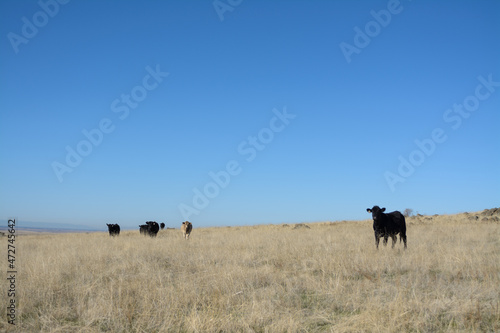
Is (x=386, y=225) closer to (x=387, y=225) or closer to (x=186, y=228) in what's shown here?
(x=387, y=225)

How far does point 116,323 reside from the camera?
16.8 feet

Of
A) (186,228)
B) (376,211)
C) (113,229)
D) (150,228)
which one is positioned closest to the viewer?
(376,211)

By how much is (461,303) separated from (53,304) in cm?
684

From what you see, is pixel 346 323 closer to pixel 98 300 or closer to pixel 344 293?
pixel 344 293

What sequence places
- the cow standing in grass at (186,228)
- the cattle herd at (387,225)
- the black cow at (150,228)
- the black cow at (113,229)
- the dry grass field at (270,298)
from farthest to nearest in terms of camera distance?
the black cow at (113,229), the black cow at (150,228), the cow standing in grass at (186,228), the cattle herd at (387,225), the dry grass field at (270,298)

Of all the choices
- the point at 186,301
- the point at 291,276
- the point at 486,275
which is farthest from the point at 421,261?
the point at 186,301

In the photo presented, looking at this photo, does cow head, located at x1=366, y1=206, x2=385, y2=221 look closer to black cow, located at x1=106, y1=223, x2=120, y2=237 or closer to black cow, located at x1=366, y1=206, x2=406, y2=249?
black cow, located at x1=366, y1=206, x2=406, y2=249

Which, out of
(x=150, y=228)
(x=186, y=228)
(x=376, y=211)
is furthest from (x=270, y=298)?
(x=150, y=228)

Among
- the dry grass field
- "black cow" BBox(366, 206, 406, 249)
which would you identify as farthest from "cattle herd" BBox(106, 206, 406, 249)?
the dry grass field

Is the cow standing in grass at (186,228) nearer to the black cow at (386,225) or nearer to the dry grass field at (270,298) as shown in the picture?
the black cow at (386,225)

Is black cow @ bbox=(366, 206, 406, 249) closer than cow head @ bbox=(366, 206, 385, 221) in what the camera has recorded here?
Yes

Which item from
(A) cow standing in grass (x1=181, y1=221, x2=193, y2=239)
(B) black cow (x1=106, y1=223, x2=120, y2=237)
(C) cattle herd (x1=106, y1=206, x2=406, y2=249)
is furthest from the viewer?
(B) black cow (x1=106, y1=223, x2=120, y2=237)

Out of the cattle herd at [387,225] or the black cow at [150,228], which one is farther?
the black cow at [150,228]

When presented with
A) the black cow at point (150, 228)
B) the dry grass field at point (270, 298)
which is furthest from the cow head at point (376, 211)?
the black cow at point (150, 228)
